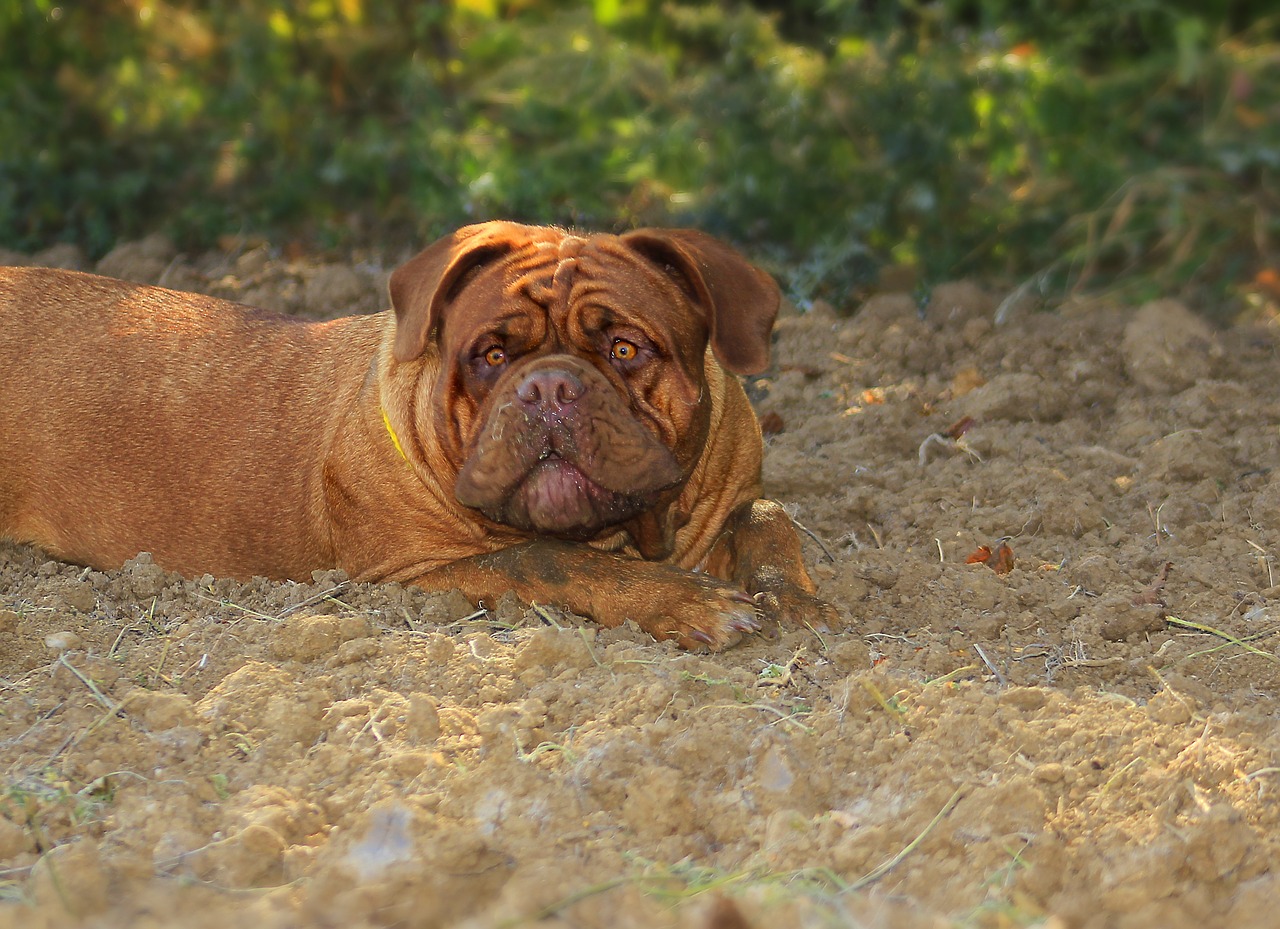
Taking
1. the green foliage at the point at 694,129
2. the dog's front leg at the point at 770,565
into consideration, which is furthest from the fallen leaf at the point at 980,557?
the green foliage at the point at 694,129

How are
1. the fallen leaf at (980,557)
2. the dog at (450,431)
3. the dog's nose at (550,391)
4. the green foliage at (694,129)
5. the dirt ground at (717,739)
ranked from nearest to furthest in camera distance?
the dirt ground at (717,739) < the dog's nose at (550,391) < the dog at (450,431) < the fallen leaf at (980,557) < the green foliage at (694,129)

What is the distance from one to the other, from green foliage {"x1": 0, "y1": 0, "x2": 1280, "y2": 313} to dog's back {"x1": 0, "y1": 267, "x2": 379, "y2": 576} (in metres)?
3.06

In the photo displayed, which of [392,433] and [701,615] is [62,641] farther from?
[701,615]

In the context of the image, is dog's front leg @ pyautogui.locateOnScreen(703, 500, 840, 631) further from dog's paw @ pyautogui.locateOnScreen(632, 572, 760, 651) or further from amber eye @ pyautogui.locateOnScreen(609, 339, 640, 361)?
amber eye @ pyautogui.locateOnScreen(609, 339, 640, 361)

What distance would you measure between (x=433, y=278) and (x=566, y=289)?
0.40 meters

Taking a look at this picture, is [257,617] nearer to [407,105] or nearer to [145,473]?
[145,473]

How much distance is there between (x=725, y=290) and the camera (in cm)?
436

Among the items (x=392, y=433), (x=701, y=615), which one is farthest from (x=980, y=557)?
(x=392, y=433)

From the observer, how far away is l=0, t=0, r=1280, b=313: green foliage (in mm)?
7945

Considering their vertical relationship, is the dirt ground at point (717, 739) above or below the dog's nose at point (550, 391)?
below

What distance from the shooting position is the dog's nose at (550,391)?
398 centimetres

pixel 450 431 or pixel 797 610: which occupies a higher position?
pixel 450 431

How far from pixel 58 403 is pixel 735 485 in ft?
7.92

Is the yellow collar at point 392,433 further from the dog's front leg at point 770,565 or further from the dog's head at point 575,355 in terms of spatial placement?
the dog's front leg at point 770,565
